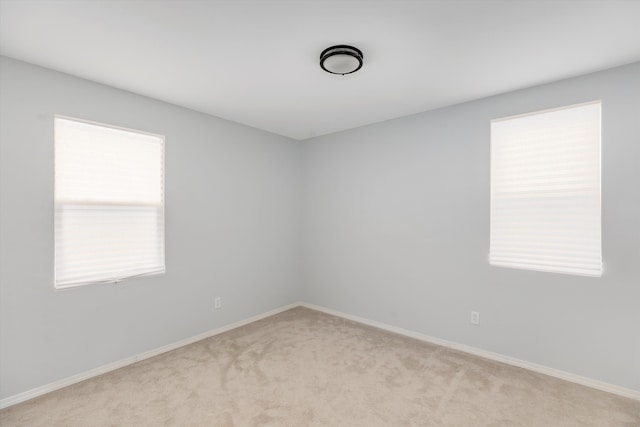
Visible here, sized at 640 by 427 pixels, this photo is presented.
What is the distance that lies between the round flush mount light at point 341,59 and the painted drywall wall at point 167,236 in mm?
1856

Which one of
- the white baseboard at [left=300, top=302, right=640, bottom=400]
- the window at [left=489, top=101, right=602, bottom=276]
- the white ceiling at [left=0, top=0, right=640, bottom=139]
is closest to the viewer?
the white ceiling at [left=0, top=0, right=640, bottom=139]

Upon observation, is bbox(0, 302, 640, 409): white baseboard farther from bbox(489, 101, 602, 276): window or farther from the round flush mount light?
the round flush mount light

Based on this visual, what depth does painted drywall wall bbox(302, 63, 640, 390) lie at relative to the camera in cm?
231

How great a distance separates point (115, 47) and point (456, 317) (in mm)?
3787

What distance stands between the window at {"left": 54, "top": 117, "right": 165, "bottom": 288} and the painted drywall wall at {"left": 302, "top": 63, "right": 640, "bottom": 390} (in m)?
2.16

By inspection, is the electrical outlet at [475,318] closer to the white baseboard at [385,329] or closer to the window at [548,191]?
the white baseboard at [385,329]

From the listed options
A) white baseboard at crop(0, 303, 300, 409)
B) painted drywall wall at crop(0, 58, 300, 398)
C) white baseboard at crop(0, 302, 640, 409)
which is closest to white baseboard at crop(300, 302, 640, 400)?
white baseboard at crop(0, 302, 640, 409)

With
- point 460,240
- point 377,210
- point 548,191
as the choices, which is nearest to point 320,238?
point 377,210

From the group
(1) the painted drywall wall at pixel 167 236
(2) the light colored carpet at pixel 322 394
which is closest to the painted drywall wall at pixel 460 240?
(2) the light colored carpet at pixel 322 394

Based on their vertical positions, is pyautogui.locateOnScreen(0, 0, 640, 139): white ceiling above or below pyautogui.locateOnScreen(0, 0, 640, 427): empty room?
above

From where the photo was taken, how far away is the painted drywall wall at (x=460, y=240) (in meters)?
2.31

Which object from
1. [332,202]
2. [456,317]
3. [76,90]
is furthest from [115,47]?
[456,317]

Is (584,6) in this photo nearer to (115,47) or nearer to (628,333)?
(628,333)

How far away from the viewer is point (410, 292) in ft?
11.3
